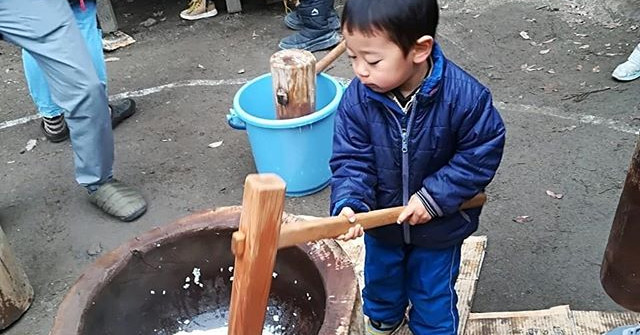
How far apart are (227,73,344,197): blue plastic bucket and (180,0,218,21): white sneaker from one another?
7.56 feet

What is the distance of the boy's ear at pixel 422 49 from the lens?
5.91 feet

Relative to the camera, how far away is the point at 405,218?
6.37 feet

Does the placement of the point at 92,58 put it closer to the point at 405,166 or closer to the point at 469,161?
the point at 405,166

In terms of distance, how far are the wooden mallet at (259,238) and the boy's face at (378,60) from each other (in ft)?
1.16

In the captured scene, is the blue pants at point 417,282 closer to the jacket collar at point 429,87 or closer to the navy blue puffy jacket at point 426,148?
the navy blue puffy jacket at point 426,148

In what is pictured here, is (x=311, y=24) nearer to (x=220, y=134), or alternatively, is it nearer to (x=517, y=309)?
(x=220, y=134)

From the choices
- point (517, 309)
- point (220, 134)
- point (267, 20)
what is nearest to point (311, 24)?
point (267, 20)

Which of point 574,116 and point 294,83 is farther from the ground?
point 294,83

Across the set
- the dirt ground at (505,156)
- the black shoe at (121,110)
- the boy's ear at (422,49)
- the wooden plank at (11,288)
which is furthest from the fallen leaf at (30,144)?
the boy's ear at (422,49)

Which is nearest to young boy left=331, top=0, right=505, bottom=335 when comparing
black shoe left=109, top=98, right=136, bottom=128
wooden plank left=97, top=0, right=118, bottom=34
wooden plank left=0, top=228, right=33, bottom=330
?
wooden plank left=0, top=228, right=33, bottom=330

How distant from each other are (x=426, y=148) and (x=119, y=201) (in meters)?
2.00

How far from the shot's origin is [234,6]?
572 cm

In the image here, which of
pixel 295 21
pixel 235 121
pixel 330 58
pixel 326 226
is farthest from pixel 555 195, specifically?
pixel 295 21

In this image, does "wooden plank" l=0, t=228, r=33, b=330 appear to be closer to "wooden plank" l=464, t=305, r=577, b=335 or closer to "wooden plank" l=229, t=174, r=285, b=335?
"wooden plank" l=229, t=174, r=285, b=335
